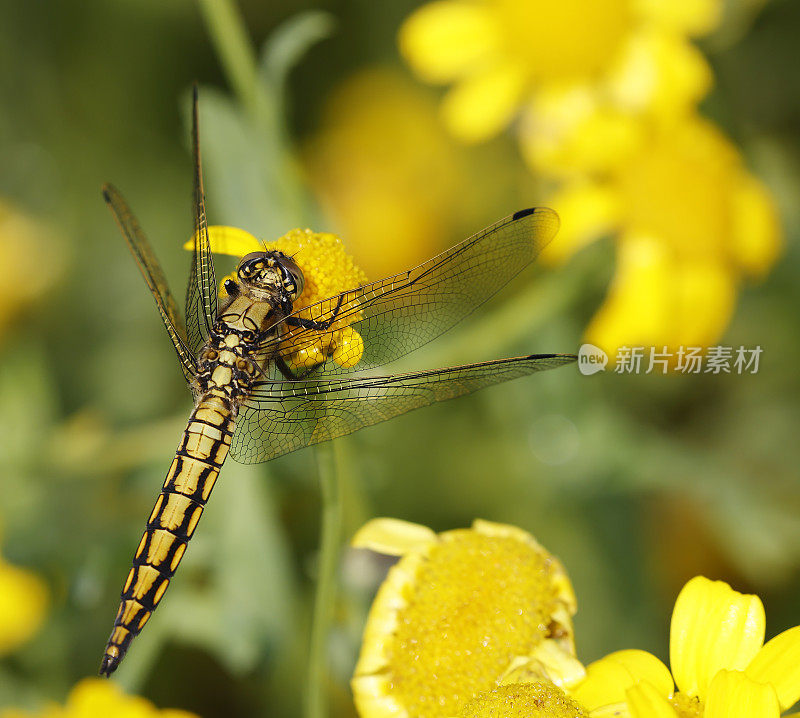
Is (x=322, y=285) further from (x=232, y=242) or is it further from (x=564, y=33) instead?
(x=564, y=33)

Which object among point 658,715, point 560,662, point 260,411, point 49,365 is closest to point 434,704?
point 560,662

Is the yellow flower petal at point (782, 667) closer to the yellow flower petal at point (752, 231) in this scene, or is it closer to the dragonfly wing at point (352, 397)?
the dragonfly wing at point (352, 397)

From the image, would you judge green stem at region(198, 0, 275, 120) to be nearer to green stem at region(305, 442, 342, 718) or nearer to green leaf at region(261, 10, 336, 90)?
green leaf at region(261, 10, 336, 90)

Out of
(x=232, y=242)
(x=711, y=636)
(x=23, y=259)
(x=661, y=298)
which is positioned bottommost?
(x=711, y=636)

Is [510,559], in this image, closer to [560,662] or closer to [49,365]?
[560,662]

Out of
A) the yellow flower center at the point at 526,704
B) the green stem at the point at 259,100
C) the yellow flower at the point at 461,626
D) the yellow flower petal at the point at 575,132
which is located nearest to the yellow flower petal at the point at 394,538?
the yellow flower at the point at 461,626

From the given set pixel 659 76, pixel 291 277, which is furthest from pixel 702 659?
pixel 659 76

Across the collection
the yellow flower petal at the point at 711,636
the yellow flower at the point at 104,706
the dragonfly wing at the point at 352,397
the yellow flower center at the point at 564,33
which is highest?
the yellow flower center at the point at 564,33
